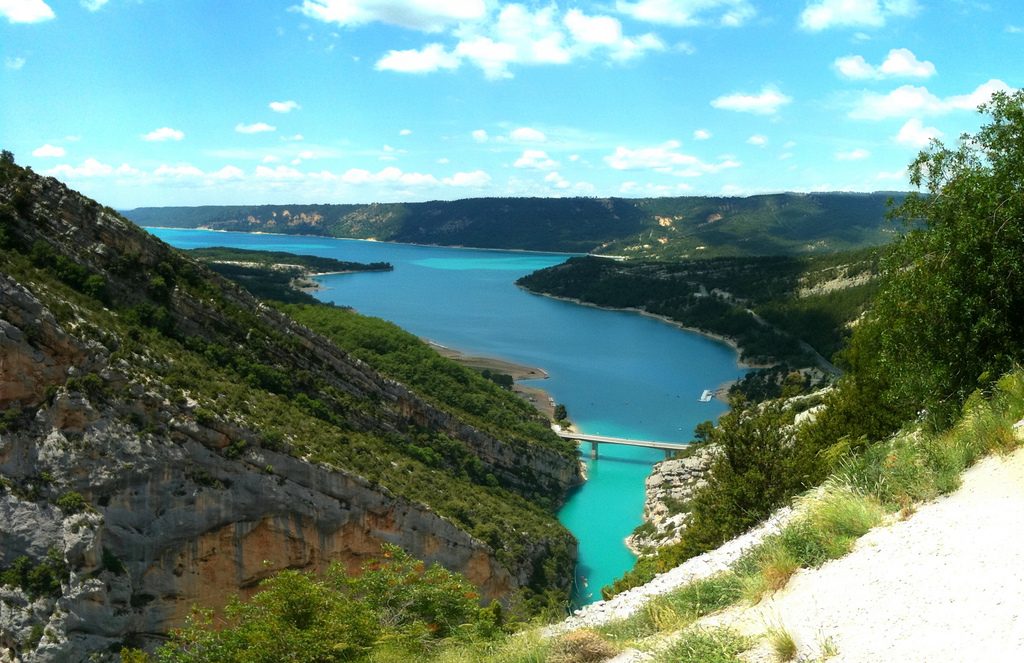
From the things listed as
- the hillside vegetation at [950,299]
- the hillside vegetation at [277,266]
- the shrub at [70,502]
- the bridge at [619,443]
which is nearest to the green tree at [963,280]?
the hillside vegetation at [950,299]

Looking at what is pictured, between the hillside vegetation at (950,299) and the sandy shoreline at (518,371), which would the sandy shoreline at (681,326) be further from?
the hillside vegetation at (950,299)

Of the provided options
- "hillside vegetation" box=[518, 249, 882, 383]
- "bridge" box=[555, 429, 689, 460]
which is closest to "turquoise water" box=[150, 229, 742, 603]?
"bridge" box=[555, 429, 689, 460]

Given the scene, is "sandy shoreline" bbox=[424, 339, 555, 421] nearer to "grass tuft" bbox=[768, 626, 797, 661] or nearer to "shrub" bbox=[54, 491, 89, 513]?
"shrub" bbox=[54, 491, 89, 513]

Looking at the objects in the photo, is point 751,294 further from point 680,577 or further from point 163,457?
point 680,577

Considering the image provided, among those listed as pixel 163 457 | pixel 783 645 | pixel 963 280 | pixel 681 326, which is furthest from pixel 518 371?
pixel 783 645

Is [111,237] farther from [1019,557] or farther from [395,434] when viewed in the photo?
[1019,557]
